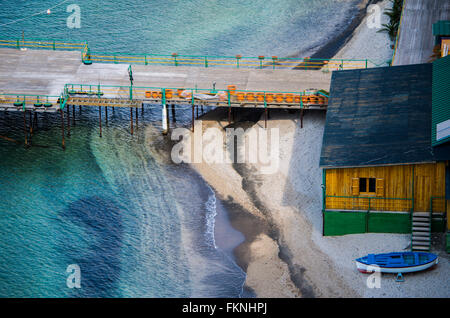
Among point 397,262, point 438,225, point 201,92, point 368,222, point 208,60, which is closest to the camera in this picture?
point 397,262

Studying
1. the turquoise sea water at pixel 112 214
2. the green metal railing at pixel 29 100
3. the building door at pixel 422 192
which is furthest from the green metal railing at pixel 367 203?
the green metal railing at pixel 29 100

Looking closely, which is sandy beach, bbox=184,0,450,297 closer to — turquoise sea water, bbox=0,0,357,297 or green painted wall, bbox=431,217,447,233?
turquoise sea water, bbox=0,0,357,297

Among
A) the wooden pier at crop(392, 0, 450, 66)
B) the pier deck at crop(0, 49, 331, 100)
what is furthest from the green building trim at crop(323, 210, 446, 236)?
the wooden pier at crop(392, 0, 450, 66)

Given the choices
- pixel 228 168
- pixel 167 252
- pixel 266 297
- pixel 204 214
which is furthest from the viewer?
pixel 228 168

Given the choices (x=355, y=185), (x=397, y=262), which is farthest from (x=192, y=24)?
(x=397, y=262)

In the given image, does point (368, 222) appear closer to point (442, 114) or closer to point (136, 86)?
point (442, 114)

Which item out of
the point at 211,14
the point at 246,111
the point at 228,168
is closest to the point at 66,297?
the point at 228,168

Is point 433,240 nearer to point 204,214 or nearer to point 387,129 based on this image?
Answer: point 387,129
